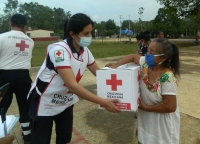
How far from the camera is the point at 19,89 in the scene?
7.91 feet

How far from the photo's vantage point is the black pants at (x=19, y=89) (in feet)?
7.66

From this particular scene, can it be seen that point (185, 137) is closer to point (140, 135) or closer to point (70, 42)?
point (140, 135)

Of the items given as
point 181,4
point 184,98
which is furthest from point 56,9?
point 184,98

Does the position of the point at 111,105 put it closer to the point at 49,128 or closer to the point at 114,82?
the point at 114,82

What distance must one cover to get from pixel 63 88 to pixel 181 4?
18.9 meters

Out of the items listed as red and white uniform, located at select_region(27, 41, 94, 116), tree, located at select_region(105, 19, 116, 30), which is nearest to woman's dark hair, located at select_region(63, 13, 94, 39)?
red and white uniform, located at select_region(27, 41, 94, 116)

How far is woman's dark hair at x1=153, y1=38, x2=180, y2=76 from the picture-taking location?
1.40 m

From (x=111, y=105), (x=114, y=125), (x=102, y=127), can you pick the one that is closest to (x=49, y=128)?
(x=111, y=105)

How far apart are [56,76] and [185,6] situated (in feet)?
63.5

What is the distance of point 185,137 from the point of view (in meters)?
2.52

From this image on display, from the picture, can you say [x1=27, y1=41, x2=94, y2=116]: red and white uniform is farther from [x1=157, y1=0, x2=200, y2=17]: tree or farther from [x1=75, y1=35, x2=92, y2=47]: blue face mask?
[x1=157, y1=0, x2=200, y2=17]: tree

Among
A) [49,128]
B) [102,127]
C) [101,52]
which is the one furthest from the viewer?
[101,52]

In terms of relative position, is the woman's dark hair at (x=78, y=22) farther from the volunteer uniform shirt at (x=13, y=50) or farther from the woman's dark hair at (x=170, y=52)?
the volunteer uniform shirt at (x=13, y=50)

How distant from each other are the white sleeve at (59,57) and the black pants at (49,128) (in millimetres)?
509
